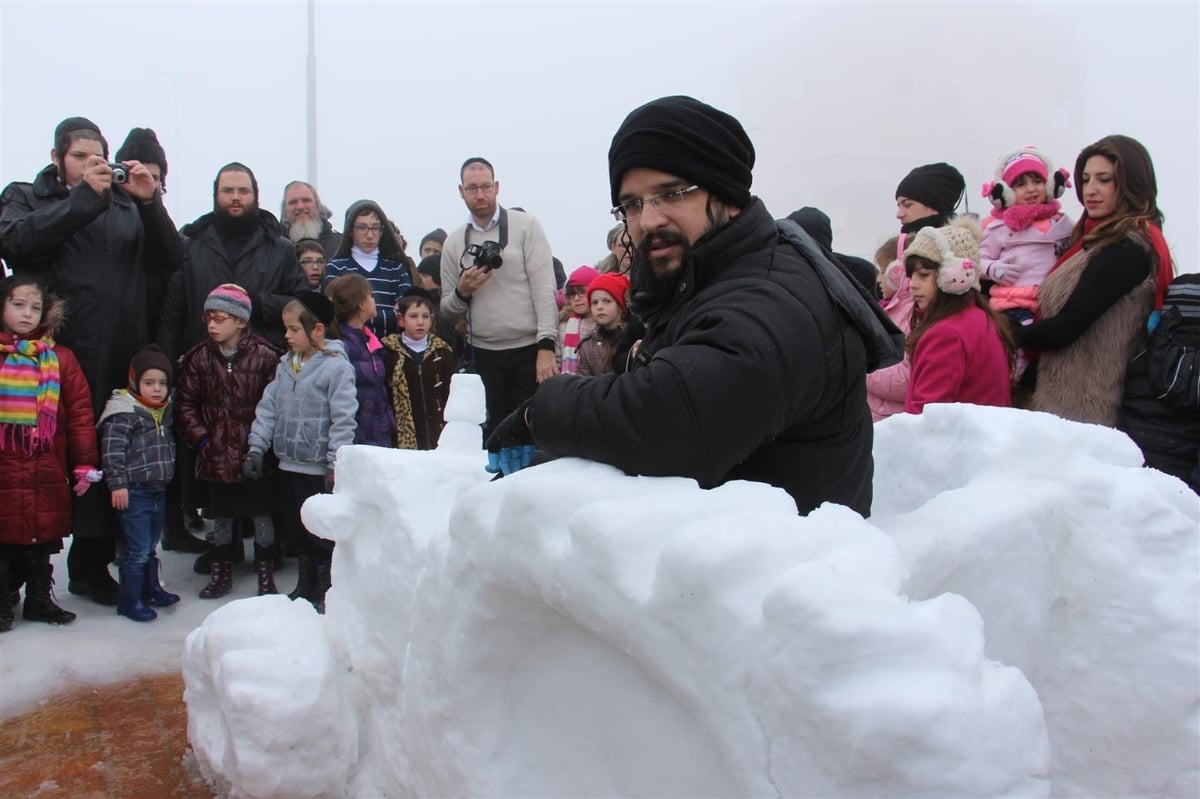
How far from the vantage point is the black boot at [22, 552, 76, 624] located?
3982mm

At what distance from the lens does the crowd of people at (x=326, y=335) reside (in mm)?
3693

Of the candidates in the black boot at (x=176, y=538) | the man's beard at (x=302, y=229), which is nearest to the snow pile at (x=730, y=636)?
the black boot at (x=176, y=538)

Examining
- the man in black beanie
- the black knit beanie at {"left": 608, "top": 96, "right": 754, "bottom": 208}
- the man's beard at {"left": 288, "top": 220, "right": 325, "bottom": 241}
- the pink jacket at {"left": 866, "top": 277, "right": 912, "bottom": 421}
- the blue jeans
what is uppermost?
the man in black beanie

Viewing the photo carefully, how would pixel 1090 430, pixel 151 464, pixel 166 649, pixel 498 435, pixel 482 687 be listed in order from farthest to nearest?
pixel 151 464 → pixel 166 649 → pixel 1090 430 → pixel 498 435 → pixel 482 687

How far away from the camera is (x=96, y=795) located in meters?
2.57

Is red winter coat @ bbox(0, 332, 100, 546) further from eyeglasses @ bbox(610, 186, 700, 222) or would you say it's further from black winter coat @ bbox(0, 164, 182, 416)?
eyeglasses @ bbox(610, 186, 700, 222)

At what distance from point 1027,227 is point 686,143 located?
2994mm

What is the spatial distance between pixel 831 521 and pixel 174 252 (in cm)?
417

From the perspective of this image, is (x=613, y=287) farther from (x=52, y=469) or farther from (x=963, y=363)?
(x=52, y=469)

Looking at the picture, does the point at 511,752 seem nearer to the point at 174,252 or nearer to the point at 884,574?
Result: the point at 884,574

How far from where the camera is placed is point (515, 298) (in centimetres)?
546

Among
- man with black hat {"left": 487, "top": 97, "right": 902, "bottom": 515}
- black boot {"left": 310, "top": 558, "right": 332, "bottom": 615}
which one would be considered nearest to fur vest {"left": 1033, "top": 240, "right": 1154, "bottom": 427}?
man with black hat {"left": 487, "top": 97, "right": 902, "bottom": 515}

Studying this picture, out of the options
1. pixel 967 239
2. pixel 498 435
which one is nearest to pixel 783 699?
pixel 498 435

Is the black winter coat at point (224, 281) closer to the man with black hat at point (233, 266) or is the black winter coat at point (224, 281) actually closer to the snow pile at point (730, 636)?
the man with black hat at point (233, 266)
